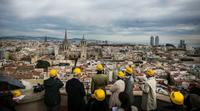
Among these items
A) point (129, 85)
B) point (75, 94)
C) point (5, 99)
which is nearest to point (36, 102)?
point (75, 94)

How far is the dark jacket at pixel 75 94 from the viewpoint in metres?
3.10

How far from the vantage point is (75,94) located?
3115mm

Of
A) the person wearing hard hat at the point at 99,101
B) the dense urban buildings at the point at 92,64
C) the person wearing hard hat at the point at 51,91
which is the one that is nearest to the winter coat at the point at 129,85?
the dense urban buildings at the point at 92,64

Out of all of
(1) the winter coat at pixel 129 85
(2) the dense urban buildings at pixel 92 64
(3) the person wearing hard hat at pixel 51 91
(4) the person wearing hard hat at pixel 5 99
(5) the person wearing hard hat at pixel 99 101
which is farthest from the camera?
(2) the dense urban buildings at pixel 92 64

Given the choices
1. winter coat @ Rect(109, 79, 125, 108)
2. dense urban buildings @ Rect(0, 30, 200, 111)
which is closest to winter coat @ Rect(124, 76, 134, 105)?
winter coat @ Rect(109, 79, 125, 108)

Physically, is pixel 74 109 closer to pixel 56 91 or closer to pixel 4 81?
pixel 56 91

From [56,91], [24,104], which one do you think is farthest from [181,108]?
[24,104]

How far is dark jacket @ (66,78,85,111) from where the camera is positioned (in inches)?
122

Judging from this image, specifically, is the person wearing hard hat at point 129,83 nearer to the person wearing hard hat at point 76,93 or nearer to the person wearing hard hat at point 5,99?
the person wearing hard hat at point 76,93

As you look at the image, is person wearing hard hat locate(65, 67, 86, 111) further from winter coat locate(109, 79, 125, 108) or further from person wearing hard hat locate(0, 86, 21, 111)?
person wearing hard hat locate(0, 86, 21, 111)

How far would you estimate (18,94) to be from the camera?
3.13m

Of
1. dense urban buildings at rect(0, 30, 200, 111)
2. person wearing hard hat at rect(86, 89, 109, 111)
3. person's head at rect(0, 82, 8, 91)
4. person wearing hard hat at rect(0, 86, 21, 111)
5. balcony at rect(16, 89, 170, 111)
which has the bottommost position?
dense urban buildings at rect(0, 30, 200, 111)

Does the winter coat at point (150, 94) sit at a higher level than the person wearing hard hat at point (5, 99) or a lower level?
lower

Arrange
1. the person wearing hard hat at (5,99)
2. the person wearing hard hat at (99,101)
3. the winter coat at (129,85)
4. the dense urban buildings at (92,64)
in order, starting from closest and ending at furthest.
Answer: the person wearing hard hat at (5,99)
the person wearing hard hat at (99,101)
the winter coat at (129,85)
the dense urban buildings at (92,64)
